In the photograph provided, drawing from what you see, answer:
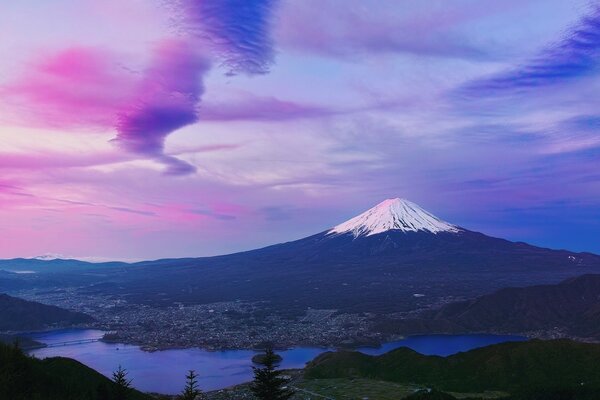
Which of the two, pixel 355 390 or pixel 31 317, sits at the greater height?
pixel 31 317

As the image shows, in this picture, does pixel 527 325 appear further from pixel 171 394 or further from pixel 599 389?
pixel 171 394

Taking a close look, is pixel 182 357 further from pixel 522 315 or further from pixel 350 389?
pixel 522 315

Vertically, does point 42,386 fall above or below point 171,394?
above

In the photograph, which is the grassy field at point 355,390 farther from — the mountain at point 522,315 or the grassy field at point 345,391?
the mountain at point 522,315

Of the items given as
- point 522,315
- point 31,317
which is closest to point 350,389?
point 522,315

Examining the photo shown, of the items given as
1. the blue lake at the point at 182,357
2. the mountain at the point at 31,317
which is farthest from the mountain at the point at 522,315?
the mountain at the point at 31,317

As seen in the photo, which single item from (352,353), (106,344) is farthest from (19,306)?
(352,353)
